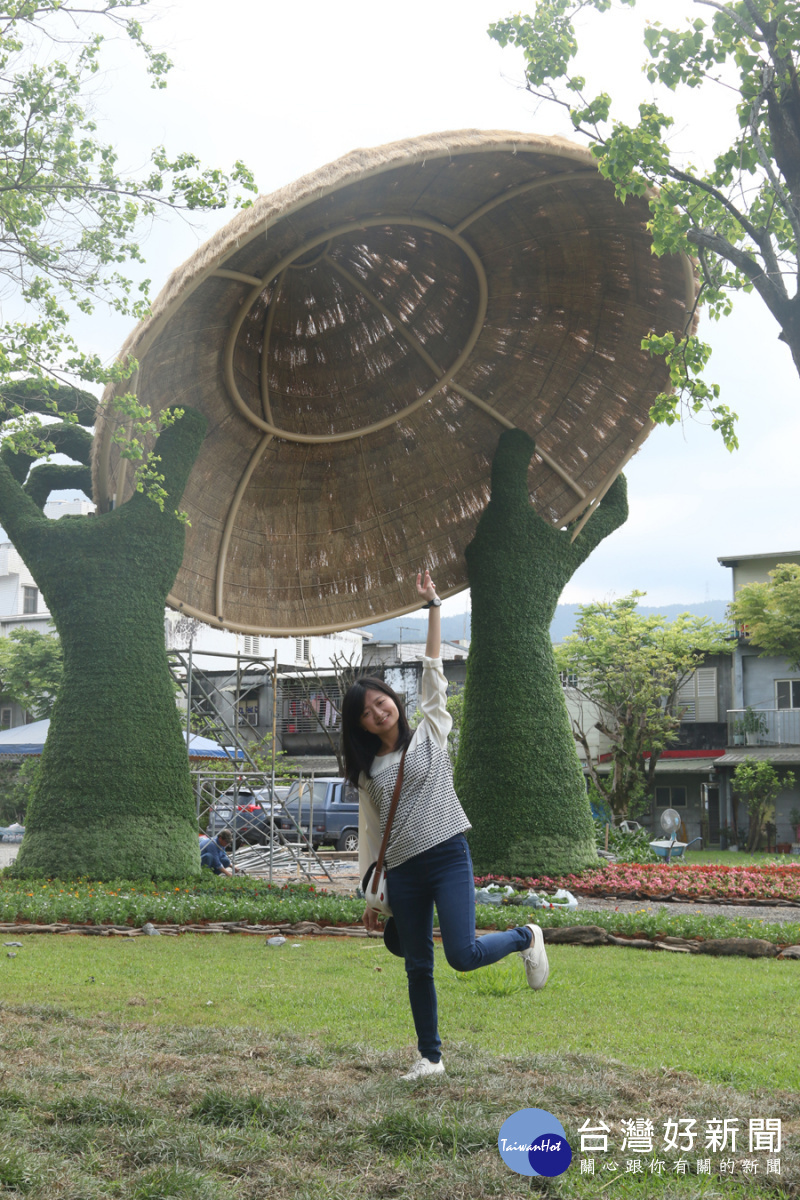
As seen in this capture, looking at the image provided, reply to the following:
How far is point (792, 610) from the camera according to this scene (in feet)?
86.0

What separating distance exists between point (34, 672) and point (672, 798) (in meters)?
21.8

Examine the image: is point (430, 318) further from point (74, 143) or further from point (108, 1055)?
point (108, 1055)

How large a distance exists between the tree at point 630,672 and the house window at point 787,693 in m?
2.89

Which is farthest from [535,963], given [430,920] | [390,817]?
[390,817]

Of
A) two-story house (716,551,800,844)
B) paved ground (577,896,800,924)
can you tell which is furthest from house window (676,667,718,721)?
paved ground (577,896,800,924)

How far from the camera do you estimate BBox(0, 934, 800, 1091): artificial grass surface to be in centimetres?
421

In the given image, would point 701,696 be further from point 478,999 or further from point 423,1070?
point 423,1070

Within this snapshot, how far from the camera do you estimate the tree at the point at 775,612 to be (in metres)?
26.2

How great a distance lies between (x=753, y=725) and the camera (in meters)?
29.3

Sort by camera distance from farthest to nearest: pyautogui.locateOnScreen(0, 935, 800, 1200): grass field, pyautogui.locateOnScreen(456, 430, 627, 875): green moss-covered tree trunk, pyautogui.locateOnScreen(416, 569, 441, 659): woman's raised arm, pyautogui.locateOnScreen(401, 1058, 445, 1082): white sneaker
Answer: pyautogui.locateOnScreen(456, 430, 627, 875): green moss-covered tree trunk
pyautogui.locateOnScreen(416, 569, 441, 659): woman's raised arm
pyautogui.locateOnScreen(401, 1058, 445, 1082): white sneaker
pyautogui.locateOnScreen(0, 935, 800, 1200): grass field

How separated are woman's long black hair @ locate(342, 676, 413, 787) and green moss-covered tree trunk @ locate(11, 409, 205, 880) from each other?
28.4ft

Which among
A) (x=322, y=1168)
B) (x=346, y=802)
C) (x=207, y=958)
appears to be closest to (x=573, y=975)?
(x=207, y=958)

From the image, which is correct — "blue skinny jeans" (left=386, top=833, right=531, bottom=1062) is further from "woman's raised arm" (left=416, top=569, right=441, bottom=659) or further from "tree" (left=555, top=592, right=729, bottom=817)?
"tree" (left=555, top=592, right=729, bottom=817)

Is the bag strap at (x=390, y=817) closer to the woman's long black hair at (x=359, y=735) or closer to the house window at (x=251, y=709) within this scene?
the woman's long black hair at (x=359, y=735)
